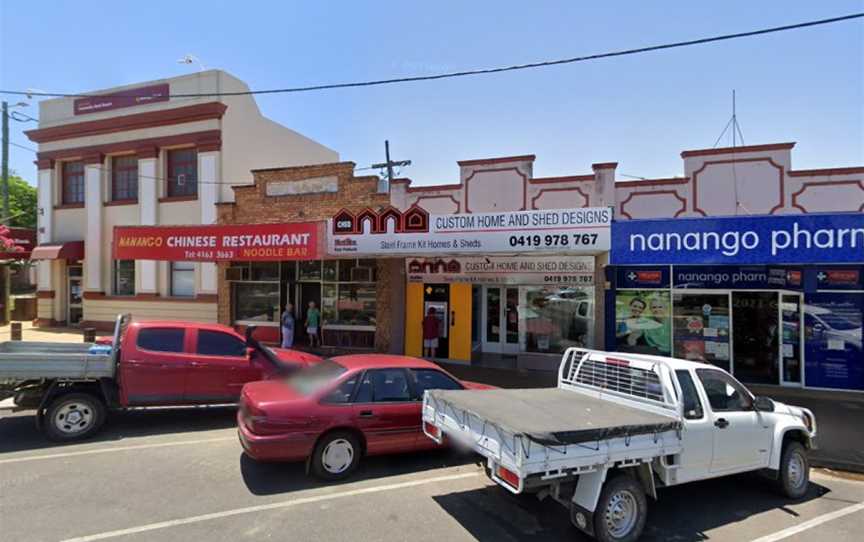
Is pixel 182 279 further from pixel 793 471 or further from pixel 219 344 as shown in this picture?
pixel 793 471

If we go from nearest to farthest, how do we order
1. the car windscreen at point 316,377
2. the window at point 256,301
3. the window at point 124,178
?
the car windscreen at point 316,377 → the window at point 256,301 → the window at point 124,178

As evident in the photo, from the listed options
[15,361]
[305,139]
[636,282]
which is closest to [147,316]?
[305,139]

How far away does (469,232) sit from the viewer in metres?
10.6

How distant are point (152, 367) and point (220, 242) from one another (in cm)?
592

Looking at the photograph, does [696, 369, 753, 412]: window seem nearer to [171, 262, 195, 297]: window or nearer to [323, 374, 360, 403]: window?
[323, 374, 360, 403]: window

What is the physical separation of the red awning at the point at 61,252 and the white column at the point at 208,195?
5.95 m

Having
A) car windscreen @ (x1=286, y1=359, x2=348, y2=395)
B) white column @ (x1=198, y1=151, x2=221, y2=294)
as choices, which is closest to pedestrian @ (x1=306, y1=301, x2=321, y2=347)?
white column @ (x1=198, y1=151, x2=221, y2=294)

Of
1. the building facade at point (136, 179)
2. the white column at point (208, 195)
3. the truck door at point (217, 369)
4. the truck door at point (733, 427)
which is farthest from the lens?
the building facade at point (136, 179)

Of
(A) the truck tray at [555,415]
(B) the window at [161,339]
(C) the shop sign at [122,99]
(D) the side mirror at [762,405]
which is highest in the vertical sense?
(C) the shop sign at [122,99]

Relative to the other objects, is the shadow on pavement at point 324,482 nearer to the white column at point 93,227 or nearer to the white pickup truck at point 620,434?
the white pickup truck at point 620,434

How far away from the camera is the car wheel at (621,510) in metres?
4.35

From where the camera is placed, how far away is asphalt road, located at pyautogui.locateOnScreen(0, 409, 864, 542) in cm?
457

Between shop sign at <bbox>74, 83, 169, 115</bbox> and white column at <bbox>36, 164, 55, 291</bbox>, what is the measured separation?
277 centimetres

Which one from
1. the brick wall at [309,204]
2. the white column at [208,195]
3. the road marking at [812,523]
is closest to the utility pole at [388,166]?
the brick wall at [309,204]
